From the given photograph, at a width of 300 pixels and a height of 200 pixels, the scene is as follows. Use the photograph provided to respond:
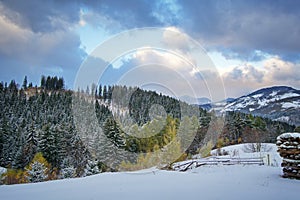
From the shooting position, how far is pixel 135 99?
79750 millimetres

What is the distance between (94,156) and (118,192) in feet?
84.7

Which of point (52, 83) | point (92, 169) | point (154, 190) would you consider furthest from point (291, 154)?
point (52, 83)

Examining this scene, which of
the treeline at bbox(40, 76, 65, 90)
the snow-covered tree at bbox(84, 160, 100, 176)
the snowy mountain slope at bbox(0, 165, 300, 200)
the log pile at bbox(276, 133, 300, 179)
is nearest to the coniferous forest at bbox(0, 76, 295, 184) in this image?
the snow-covered tree at bbox(84, 160, 100, 176)

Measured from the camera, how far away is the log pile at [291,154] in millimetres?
9641

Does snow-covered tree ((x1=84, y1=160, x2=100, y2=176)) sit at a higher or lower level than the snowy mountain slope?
lower

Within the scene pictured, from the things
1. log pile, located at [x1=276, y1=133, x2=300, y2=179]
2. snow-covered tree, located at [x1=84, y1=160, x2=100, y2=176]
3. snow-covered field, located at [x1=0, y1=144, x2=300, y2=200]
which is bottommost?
snow-covered tree, located at [x1=84, y1=160, x2=100, y2=176]

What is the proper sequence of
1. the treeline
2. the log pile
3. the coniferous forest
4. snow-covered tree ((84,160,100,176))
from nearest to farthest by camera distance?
the log pile
snow-covered tree ((84,160,100,176))
the coniferous forest
the treeline

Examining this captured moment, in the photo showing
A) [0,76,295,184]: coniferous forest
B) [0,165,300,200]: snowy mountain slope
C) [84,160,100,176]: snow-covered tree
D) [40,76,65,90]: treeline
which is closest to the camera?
[0,165,300,200]: snowy mountain slope

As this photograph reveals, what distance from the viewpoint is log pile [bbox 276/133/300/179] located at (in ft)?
31.6

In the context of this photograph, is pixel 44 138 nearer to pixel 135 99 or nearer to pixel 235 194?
pixel 235 194

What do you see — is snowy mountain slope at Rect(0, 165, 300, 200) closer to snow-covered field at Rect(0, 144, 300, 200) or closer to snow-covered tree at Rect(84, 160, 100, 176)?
snow-covered field at Rect(0, 144, 300, 200)

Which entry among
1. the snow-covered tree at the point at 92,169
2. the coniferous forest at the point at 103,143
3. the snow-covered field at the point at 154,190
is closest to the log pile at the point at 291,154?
the snow-covered field at the point at 154,190

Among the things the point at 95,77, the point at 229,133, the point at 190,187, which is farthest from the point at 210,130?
the point at 190,187

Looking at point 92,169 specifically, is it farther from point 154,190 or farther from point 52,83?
point 52,83
